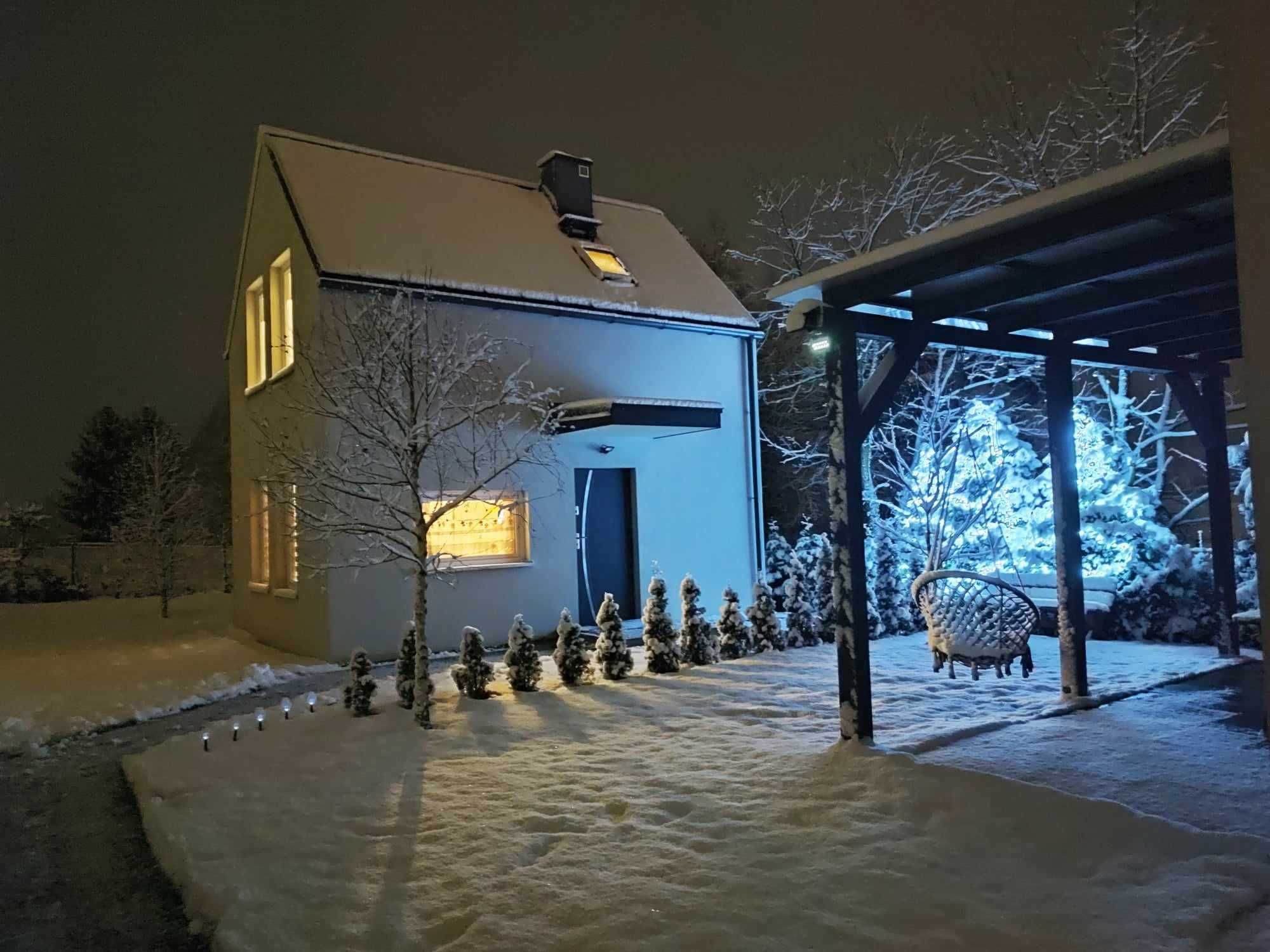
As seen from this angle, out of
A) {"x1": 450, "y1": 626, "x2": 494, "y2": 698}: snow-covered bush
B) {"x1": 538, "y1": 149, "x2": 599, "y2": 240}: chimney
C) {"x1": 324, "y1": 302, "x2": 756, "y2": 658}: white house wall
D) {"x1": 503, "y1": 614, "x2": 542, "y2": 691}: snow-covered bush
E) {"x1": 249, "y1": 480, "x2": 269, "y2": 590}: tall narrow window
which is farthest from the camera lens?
{"x1": 538, "y1": 149, "x2": 599, "y2": 240}: chimney

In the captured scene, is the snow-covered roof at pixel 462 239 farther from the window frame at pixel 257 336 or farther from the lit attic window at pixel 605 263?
the window frame at pixel 257 336

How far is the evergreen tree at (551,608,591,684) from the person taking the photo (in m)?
8.55

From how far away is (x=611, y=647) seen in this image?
8812 mm

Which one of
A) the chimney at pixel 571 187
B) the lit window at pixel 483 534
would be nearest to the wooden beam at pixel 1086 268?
the lit window at pixel 483 534

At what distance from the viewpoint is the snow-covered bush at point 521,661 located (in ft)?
26.9

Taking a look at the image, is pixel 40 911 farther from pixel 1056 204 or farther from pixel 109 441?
pixel 109 441

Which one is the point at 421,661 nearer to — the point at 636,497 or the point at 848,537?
the point at 848,537

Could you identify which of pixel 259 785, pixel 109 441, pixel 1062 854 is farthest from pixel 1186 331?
pixel 109 441

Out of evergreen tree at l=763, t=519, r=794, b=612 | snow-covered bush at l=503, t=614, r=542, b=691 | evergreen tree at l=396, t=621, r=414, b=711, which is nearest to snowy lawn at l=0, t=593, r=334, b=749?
evergreen tree at l=396, t=621, r=414, b=711

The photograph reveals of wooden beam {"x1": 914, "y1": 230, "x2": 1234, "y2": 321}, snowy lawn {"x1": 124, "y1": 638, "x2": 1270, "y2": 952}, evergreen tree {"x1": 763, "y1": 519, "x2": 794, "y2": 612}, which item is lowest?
snowy lawn {"x1": 124, "y1": 638, "x2": 1270, "y2": 952}

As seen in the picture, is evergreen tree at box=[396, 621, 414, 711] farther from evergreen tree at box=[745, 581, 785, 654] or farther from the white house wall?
evergreen tree at box=[745, 581, 785, 654]

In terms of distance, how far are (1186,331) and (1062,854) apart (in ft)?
17.7

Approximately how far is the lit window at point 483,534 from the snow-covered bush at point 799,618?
3660 millimetres

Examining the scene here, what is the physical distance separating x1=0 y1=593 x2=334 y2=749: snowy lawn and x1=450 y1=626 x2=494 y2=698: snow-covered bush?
320 cm
